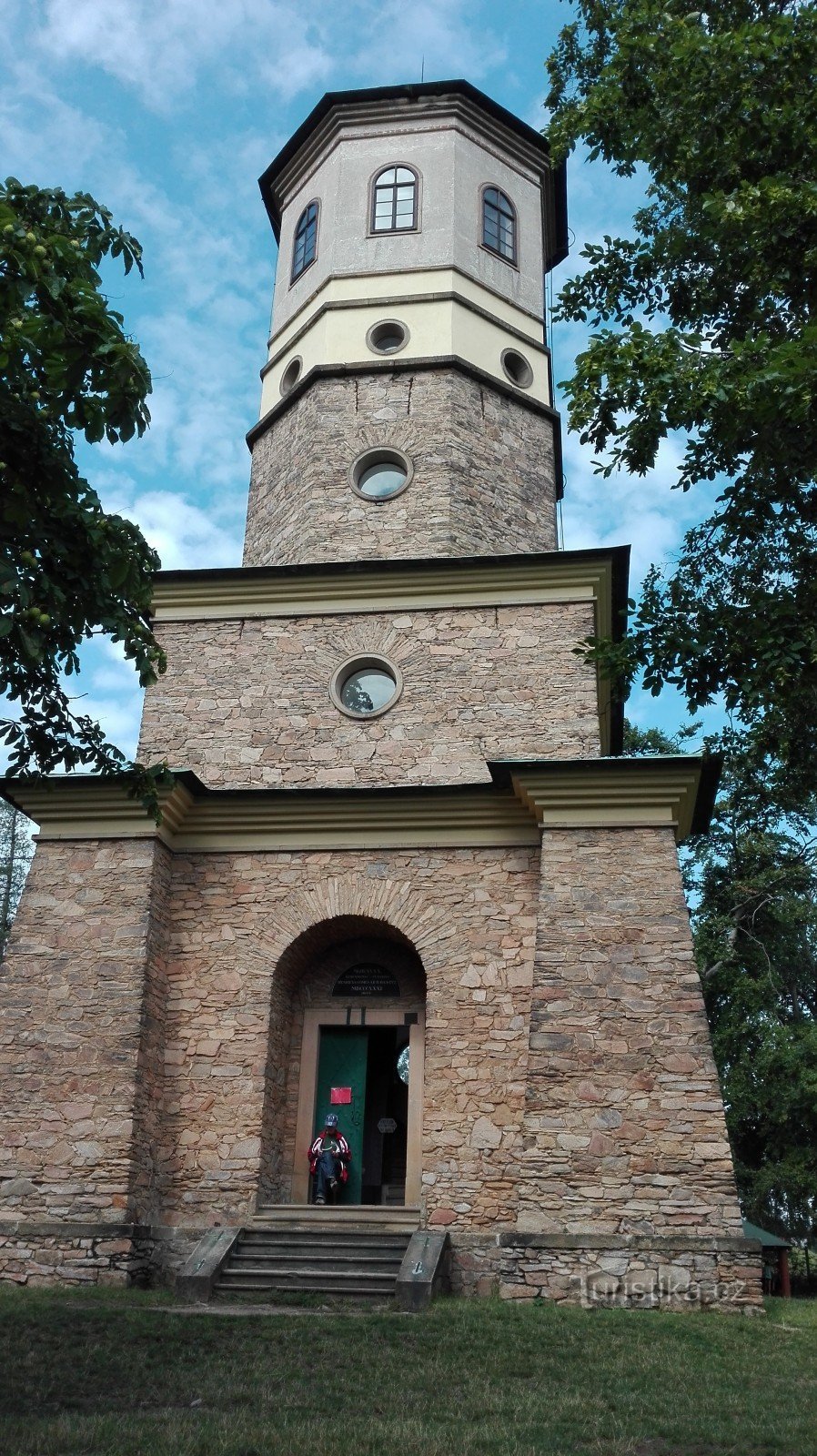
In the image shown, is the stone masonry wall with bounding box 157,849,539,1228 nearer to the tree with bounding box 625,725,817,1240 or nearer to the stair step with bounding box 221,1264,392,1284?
the stair step with bounding box 221,1264,392,1284

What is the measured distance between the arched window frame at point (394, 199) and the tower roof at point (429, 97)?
1200mm

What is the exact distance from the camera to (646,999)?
10.3 meters

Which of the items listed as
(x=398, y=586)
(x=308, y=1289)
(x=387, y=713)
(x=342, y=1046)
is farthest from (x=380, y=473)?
(x=308, y=1289)

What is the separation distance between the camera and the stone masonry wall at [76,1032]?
10.5 m

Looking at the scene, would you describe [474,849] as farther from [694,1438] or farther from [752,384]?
[694,1438]

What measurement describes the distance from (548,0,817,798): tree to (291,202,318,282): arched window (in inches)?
304

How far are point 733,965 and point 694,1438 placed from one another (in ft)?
56.9

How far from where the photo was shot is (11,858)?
2644 centimetres

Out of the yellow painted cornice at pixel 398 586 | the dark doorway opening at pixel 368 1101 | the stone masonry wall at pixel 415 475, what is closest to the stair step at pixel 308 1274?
the dark doorway opening at pixel 368 1101

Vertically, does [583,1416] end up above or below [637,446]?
below

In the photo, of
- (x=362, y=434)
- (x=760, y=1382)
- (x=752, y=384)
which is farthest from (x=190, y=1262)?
(x=362, y=434)

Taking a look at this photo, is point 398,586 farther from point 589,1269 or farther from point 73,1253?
point 73,1253

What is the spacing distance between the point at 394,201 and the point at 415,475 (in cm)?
474

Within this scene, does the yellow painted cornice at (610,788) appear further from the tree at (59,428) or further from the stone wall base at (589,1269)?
the tree at (59,428)
